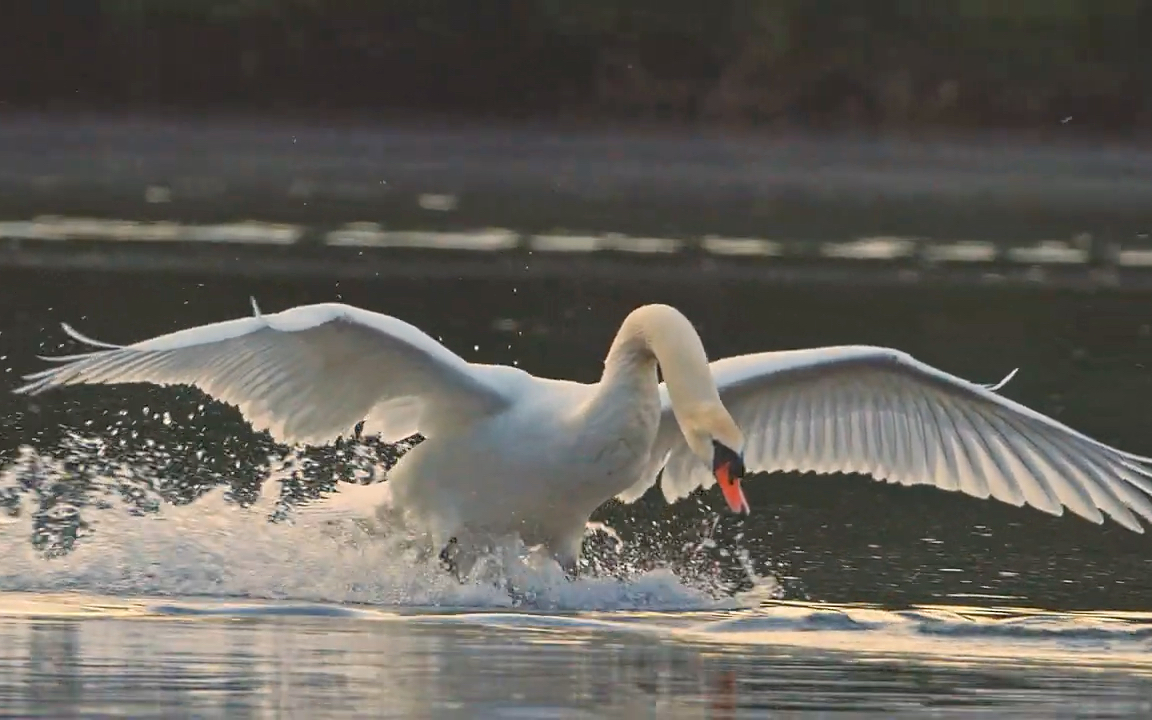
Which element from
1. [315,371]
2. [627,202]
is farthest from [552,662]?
[627,202]

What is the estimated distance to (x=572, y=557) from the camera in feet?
44.0

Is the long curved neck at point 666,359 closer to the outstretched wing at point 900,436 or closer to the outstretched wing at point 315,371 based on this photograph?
the outstretched wing at point 315,371

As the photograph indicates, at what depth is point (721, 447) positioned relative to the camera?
12.1 m

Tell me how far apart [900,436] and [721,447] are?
8.70 ft

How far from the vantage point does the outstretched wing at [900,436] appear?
14.1m

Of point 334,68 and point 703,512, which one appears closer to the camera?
point 703,512

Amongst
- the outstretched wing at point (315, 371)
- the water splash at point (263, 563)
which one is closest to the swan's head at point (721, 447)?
the water splash at point (263, 563)

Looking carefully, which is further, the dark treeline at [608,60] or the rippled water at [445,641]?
the dark treeline at [608,60]

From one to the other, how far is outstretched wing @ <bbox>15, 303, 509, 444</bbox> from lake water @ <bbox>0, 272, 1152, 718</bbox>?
470 millimetres

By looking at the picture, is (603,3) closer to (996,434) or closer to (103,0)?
(103,0)

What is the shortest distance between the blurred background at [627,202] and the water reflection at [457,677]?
2.03 m

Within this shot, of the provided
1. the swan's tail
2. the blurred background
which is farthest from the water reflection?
the blurred background

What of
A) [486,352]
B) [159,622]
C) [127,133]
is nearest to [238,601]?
[159,622]

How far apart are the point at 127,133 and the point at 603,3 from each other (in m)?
7.66
